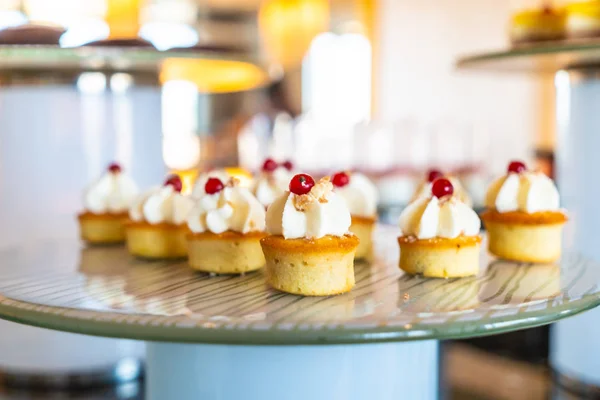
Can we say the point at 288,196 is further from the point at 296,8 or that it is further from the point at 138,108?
the point at 296,8

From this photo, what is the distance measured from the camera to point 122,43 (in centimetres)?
223

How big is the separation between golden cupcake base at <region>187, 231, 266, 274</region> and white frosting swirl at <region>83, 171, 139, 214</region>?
2.08ft

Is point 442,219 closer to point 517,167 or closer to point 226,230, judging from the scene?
point 517,167

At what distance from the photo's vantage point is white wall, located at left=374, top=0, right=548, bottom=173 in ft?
22.8

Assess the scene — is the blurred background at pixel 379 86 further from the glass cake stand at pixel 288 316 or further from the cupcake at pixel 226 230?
the glass cake stand at pixel 288 316

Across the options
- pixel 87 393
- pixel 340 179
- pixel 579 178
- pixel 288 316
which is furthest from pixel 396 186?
pixel 288 316

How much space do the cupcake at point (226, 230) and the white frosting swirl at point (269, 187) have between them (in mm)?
325

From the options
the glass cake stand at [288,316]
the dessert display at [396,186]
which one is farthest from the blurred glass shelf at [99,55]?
the dessert display at [396,186]

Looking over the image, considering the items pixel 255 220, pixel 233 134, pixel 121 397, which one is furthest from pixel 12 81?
pixel 233 134

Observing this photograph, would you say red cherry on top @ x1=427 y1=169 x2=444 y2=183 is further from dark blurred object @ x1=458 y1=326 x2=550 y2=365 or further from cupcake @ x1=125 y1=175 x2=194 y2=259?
dark blurred object @ x1=458 y1=326 x2=550 y2=365

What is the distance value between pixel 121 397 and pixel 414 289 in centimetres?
145

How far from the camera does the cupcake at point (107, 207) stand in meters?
2.19

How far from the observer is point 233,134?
9.39 metres

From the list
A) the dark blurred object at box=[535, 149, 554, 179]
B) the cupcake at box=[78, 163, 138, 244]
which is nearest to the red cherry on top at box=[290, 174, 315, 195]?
the cupcake at box=[78, 163, 138, 244]
